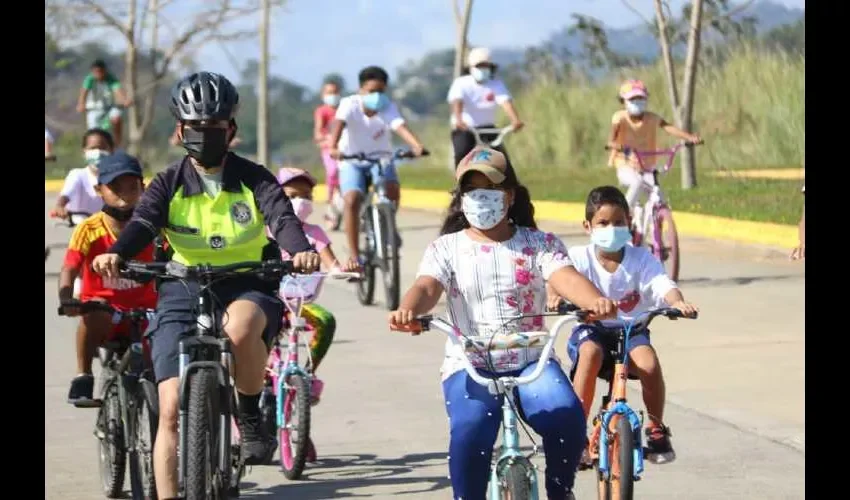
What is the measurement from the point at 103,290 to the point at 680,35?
27.5 metres

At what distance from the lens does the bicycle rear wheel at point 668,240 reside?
16281mm

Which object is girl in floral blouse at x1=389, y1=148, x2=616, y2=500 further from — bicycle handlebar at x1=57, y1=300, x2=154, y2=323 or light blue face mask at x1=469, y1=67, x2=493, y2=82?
light blue face mask at x1=469, y1=67, x2=493, y2=82

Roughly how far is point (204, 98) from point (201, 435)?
1380 mm

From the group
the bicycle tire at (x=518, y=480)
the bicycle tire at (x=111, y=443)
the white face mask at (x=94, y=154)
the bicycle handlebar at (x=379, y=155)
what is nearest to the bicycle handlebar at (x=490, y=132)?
the bicycle handlebar at (x=379, y=155)

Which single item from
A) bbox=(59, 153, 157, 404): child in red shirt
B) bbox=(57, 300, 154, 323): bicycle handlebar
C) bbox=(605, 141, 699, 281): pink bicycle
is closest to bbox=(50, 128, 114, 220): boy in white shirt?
bbox=(59, 153, 157, 404): child in red shirt

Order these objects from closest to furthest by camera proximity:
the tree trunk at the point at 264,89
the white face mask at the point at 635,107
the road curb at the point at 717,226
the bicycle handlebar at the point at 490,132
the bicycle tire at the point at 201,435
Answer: the bicycle tire at the point at 201,435, the white face mask at the point at 635,107, the road curb at the point at 717,226, the bicycle handlebar at the point at 490,132, the tree trunk at the point at 264,89

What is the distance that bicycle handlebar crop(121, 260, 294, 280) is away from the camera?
7.84 metres

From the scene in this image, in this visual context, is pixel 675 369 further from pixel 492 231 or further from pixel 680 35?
pixel 680 35

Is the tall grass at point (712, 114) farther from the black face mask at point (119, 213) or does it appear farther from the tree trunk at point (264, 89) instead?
the black face mask at point (119, 213)

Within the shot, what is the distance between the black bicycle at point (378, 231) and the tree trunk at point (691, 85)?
808 centimetres

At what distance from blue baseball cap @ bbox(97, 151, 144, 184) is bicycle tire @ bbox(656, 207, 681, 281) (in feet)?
24.4

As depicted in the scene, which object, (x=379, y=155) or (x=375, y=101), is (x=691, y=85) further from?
(x=379, y=155)

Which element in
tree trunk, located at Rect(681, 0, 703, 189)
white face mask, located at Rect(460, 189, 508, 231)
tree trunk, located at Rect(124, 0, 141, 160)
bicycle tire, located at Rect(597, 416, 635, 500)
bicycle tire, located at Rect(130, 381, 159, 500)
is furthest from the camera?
tree trunk, located at Rect(124, 0, 141, 160)

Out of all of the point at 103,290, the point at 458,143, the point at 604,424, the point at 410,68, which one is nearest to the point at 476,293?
the point at 604,424
